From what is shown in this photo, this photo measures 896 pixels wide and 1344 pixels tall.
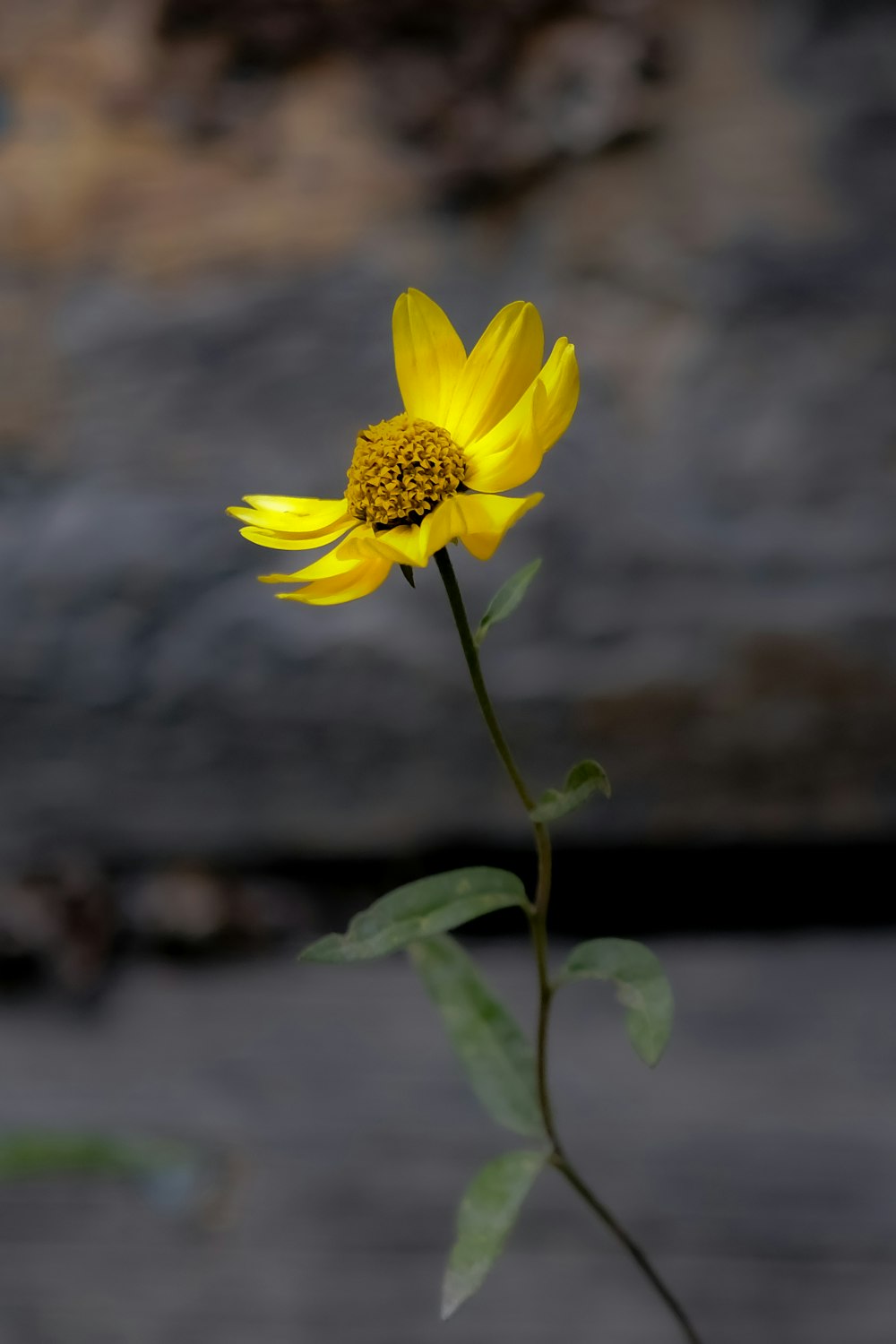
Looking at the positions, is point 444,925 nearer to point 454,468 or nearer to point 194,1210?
point 454,468

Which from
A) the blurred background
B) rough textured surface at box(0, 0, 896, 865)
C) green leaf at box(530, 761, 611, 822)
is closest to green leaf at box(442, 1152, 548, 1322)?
green leaf at box(530, 761, 611, 822)

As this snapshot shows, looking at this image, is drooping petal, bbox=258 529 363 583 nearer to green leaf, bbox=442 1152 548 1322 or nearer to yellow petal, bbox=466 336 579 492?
yellow petal, bbox=466 336 579 492

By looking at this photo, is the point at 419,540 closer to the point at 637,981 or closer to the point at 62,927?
the point at 637,981

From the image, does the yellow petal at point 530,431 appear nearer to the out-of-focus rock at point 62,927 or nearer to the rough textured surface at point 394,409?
the rough textured surface at point 394,409

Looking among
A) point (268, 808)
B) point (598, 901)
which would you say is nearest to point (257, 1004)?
point (268, 808)

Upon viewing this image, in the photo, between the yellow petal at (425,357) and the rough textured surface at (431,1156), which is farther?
the rough textured surface at (431,1156)

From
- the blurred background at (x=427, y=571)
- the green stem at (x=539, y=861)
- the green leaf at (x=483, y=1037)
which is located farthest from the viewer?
the blurred background at (x=427, y=571)

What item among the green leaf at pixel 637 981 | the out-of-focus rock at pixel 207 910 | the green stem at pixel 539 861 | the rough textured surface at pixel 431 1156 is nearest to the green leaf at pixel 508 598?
the green stem at pixel 539 861
